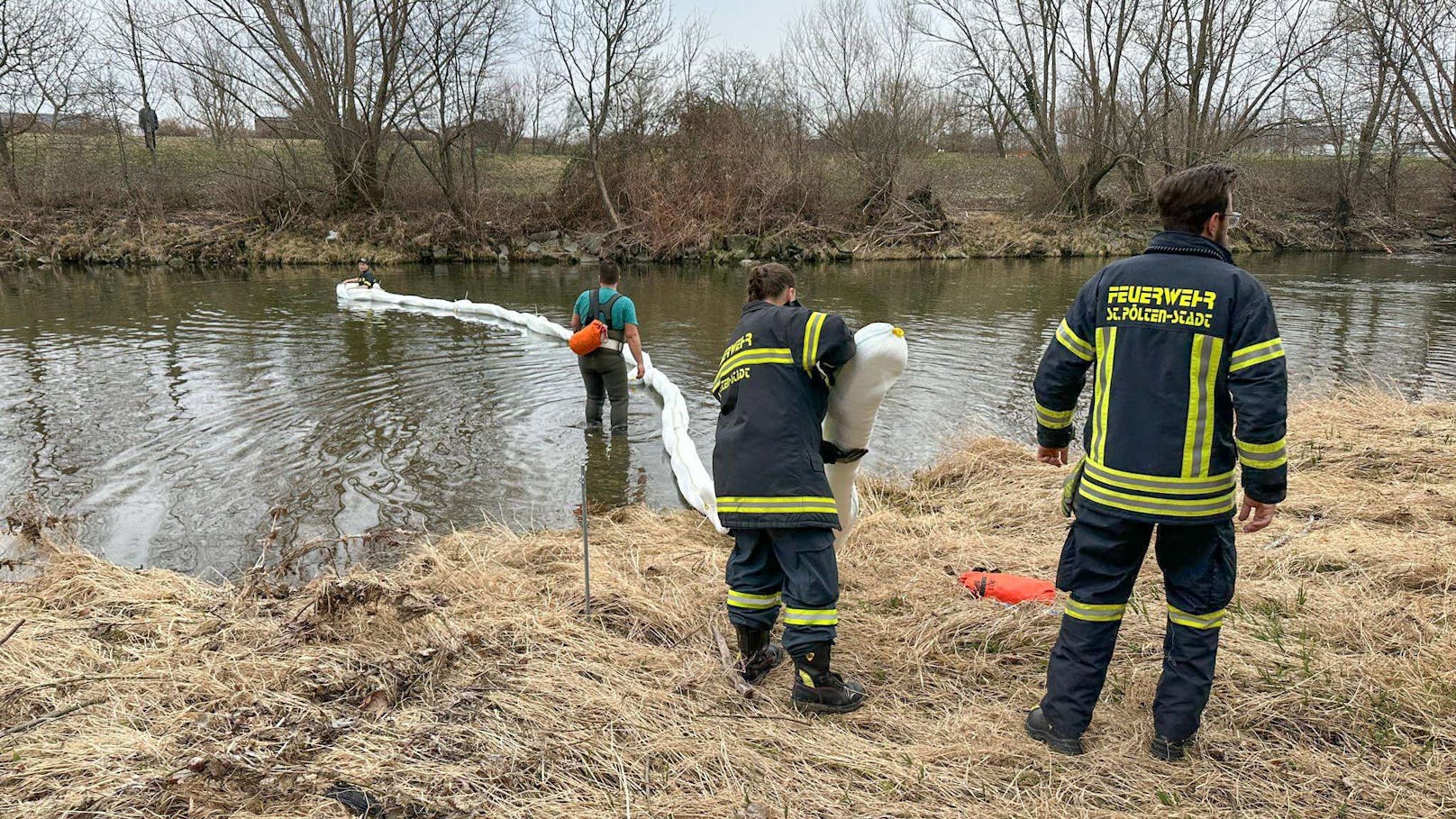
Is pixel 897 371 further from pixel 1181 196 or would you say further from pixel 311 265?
pixel 311 265

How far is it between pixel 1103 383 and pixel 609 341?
550 centimetres

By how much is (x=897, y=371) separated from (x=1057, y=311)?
1448 centimetres

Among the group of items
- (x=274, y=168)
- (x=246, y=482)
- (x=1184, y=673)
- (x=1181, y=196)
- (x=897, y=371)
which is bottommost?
(x=246, y=482)

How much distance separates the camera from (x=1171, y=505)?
2.52 meters

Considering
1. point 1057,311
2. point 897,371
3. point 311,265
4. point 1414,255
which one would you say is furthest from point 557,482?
point 1414,255

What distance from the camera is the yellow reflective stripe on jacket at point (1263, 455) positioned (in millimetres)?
2453

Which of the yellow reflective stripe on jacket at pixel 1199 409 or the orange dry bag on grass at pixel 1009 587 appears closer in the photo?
the yellow reflective stripe on jacket at pixel 1199 409

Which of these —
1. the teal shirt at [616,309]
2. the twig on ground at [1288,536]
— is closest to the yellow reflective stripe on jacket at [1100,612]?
the twig on ground at [1288,536]

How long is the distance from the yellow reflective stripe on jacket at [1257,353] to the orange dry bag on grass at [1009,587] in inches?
63.9

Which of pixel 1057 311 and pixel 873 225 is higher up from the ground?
pixel 873 225

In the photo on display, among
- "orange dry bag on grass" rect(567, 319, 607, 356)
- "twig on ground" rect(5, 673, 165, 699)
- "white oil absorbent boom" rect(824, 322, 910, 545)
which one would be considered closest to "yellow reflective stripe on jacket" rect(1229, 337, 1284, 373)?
"white oil absorbent boom" rect(824, 322, 910, 545)

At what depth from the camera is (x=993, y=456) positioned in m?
6.68

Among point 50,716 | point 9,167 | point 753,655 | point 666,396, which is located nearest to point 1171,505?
point 753,655

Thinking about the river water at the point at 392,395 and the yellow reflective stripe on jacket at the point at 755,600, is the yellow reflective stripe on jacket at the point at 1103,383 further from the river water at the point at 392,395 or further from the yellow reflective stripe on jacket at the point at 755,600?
the river water at the point at 392,395
